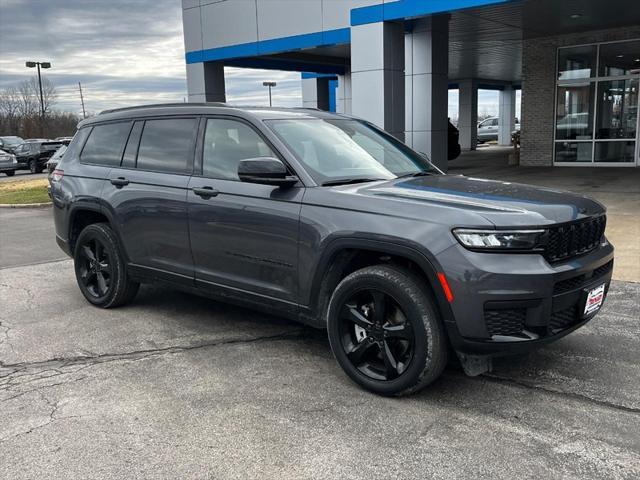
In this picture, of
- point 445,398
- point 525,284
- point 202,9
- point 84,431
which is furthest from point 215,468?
point 202,9

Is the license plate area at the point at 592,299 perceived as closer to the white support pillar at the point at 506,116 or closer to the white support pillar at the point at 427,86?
the white support pillar at the point at 427,86

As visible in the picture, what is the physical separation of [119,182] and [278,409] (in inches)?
110

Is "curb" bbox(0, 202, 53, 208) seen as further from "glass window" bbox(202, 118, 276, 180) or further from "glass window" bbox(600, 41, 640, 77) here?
"glass window" bbox(600, 41, 640, 77)

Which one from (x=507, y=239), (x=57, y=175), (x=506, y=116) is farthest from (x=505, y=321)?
(x=506, y=116)

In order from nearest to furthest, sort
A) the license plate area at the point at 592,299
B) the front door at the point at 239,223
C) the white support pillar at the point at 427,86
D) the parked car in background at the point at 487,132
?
the license plate area at the point at 592,299 → the front door at the point at 239,223 → the white support pillar at the point at 427,86 → the parked car in background at the point at 487,132

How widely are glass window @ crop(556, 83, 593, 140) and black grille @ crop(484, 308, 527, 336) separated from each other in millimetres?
17078

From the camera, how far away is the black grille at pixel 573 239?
11.7ft

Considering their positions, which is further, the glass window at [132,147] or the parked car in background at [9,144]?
the parked car in background at [9,144]

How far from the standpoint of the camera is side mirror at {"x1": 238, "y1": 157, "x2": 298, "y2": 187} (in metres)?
4.14

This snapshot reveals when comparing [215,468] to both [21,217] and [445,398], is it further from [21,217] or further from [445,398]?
[21,217]

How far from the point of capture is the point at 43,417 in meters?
3.71

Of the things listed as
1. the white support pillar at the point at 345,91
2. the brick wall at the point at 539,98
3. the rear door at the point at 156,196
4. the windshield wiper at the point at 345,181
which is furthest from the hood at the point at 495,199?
the white support pillar at the point at 345,91

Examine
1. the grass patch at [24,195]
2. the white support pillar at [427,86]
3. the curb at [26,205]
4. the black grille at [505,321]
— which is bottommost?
the curb at [26,205]

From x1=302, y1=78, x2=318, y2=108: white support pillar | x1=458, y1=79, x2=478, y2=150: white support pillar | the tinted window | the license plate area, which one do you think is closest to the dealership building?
x1=302, y1=78, x2=318, y2=108: white support pillar
